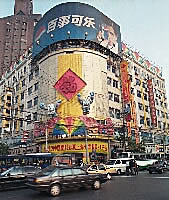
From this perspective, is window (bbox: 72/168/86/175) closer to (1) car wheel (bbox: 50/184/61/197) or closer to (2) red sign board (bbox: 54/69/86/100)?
(1) car wheel (bbox: 50/184/61/197)

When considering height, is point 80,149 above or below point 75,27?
below

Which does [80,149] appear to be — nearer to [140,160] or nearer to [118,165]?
[140,160]

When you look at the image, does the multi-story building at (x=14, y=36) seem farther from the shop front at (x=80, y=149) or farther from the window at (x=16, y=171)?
the window at (x=16, y=171)

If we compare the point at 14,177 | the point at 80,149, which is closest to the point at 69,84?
the point at 80,149

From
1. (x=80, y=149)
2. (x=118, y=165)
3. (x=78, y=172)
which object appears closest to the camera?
(x=78, y=172)

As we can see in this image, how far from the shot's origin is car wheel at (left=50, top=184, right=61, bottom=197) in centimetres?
1166

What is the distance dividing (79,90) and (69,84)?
7.10ft

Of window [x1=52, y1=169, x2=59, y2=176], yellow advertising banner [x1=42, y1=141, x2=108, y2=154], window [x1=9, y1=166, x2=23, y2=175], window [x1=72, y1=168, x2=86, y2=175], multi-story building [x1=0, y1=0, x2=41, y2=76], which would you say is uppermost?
multi-story building [x1=0, y1=0, x2=41, y2=76]

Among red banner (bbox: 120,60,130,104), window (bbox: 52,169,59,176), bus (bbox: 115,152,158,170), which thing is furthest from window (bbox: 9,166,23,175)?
red banner (bbox: 120,60,130,104)

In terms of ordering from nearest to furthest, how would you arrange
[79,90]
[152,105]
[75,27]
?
[79,90]
[75,27]
[152,105]

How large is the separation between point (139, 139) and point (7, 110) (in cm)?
2898

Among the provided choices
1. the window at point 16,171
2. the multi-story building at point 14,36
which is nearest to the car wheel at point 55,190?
the window at point 16,171

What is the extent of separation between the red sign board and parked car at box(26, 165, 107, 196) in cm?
2676

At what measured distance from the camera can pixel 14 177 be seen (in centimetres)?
1486
